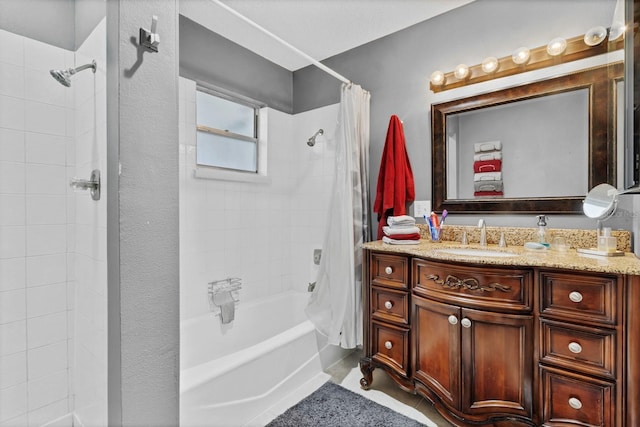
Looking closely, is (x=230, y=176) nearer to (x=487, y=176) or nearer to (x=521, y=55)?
(x=487, y=176)

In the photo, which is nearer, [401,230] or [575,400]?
[575,400]

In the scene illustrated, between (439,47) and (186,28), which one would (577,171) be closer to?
(439,47)

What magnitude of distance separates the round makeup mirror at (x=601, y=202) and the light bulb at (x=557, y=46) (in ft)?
2.49

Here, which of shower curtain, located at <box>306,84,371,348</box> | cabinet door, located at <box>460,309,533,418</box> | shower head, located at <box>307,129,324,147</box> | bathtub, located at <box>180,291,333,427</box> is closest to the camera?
cabinet door, located at <box>460,309,533,418</box>

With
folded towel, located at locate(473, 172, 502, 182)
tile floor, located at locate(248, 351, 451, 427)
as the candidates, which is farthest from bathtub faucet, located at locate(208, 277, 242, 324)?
folded towel, located at locate(473, 172, 502, 182)

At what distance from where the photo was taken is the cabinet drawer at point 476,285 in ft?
4.22

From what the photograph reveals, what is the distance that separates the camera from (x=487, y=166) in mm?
1936

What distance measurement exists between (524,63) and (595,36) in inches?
12.1

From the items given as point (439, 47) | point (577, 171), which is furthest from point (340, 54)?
point (577, 171)

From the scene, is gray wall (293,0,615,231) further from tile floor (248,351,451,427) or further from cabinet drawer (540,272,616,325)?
tile floor (248,351,451,427)

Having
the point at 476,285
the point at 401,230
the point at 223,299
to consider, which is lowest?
the point at 223,299

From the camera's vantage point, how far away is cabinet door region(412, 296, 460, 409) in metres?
1.44

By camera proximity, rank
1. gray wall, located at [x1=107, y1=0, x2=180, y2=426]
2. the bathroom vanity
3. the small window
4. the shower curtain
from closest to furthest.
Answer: gray wall, located at [x1=107, y1=0, x2=180, y2=426]
the bathroom vanity
the shower curtain
the small window

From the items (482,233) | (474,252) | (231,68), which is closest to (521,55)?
(482,233)
